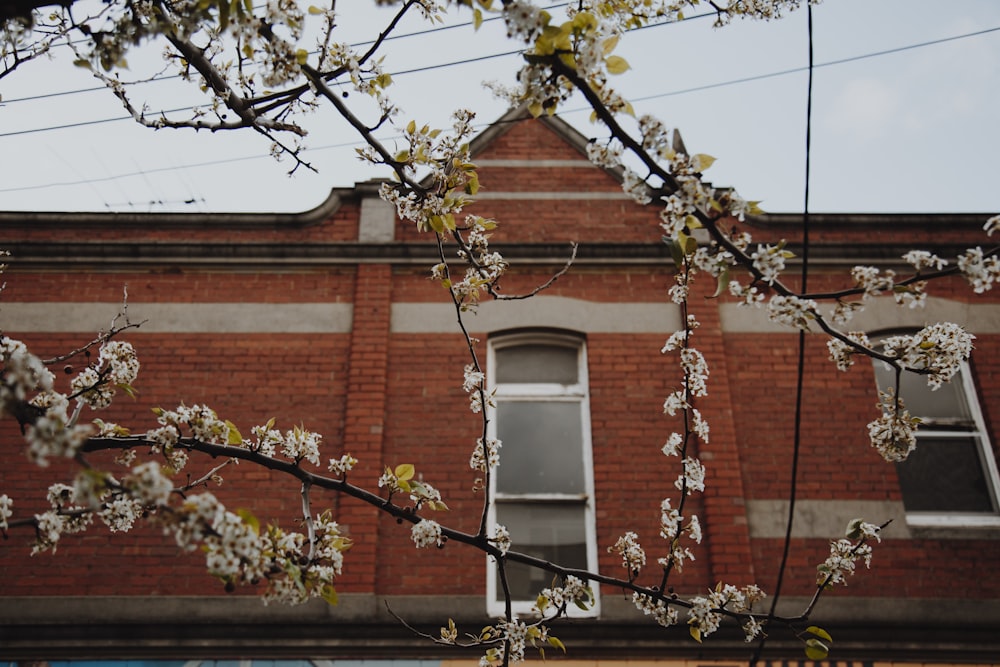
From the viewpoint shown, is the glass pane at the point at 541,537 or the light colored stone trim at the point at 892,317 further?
the light colored stone trim at the point at 892,317

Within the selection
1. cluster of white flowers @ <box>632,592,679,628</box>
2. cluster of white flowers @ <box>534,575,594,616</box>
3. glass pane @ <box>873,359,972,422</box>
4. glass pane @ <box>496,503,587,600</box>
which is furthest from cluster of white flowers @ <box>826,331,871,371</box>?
glass pane @ <box>873,359,972,422</box>

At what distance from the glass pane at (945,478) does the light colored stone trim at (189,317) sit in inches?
219

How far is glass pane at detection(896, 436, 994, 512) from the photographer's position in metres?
6.78

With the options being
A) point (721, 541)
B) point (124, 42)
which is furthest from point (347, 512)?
point (124, 42)

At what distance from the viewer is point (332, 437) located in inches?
267

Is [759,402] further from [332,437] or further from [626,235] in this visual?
[332,437]

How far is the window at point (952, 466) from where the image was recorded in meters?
6.73

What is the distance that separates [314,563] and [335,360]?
4255 millimetres

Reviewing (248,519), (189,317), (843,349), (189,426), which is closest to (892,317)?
(843,349)

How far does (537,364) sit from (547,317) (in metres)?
0.49

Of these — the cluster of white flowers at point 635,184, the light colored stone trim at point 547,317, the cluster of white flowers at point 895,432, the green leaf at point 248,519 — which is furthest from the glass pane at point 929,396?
the green leaf at point 248,519

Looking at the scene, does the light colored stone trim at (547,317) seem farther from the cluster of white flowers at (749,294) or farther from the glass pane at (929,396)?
the cluster of white flowers at (749,294)

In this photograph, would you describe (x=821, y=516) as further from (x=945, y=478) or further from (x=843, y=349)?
(x=843, y=349)

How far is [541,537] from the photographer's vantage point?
6590 mm
